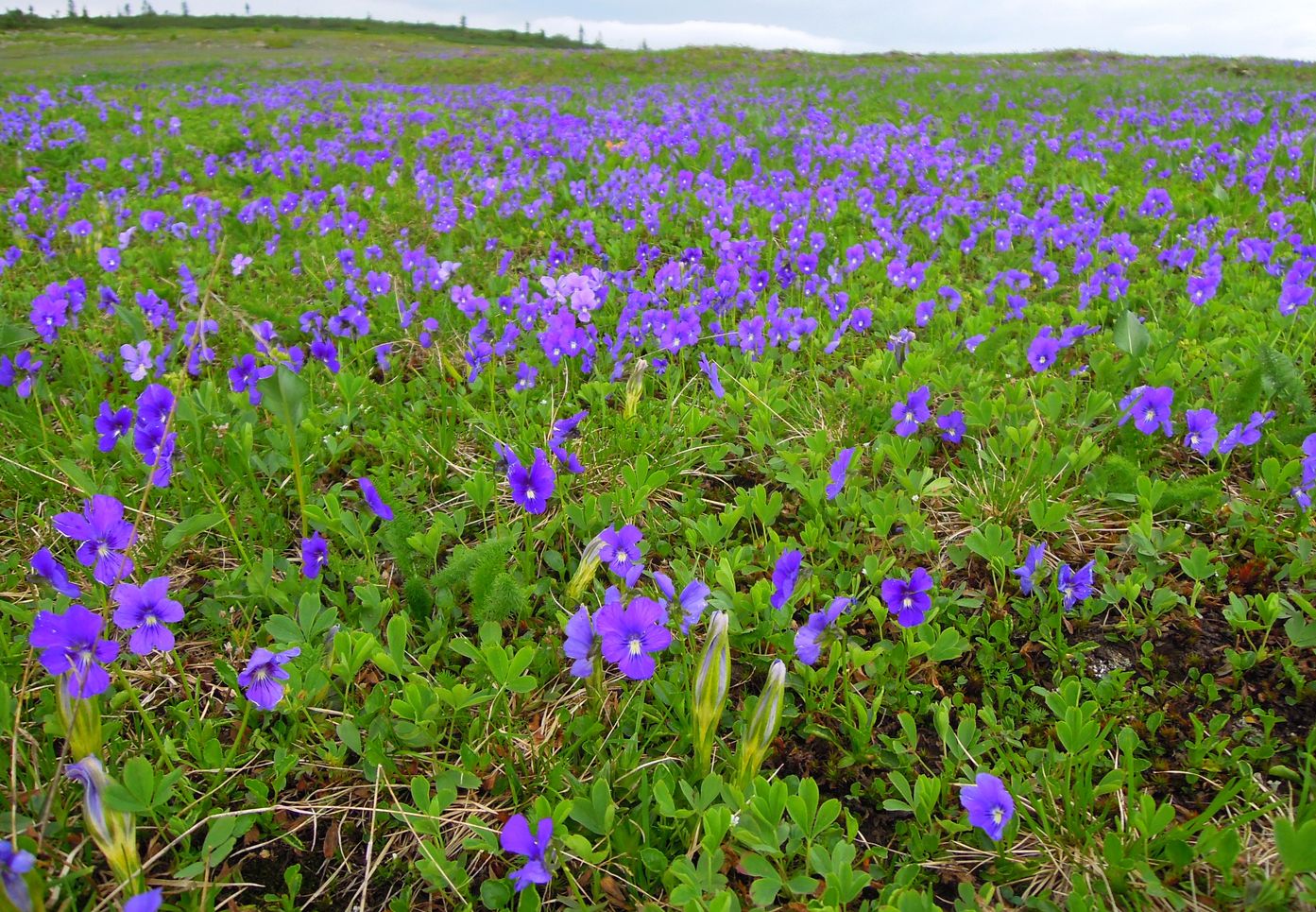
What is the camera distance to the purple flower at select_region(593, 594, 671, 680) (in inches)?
70.2

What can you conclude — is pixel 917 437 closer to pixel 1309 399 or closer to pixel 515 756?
pixel 1309 399

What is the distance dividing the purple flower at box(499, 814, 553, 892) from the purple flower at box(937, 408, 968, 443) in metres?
2.09

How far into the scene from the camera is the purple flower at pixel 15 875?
3.94ft

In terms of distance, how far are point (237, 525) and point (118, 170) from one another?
747cm

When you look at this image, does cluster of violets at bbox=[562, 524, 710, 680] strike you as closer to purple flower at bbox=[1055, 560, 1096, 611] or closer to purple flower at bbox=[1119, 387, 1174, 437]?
purple flower at bbox=[1055, 560, 1096, 611]

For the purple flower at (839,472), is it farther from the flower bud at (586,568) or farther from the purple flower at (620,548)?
the flower bud at (586,568)

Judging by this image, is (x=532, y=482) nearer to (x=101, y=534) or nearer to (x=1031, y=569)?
(x=101, y=534)

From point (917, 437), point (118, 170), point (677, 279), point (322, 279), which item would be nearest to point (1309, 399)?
point (917, 437)

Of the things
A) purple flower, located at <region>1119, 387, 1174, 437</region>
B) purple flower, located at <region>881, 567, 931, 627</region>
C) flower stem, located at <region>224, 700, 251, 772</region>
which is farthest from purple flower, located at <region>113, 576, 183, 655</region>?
purple flower, located at <region>1119, 387, 1174, 437</region>

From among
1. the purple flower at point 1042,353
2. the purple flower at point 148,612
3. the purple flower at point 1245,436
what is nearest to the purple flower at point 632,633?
the purple flower at point 148,612

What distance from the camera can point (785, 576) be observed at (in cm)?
216

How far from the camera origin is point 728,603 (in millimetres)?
2268

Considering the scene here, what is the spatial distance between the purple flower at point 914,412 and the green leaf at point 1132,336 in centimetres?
102

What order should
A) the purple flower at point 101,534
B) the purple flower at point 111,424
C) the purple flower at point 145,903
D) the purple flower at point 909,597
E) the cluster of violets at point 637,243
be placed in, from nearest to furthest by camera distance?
the purple flower at point 145,903
the purple flower at point 101,534
the purple flower at point 909,597
the purple flower at point 111,424
the cluster of violets at point 637,243
